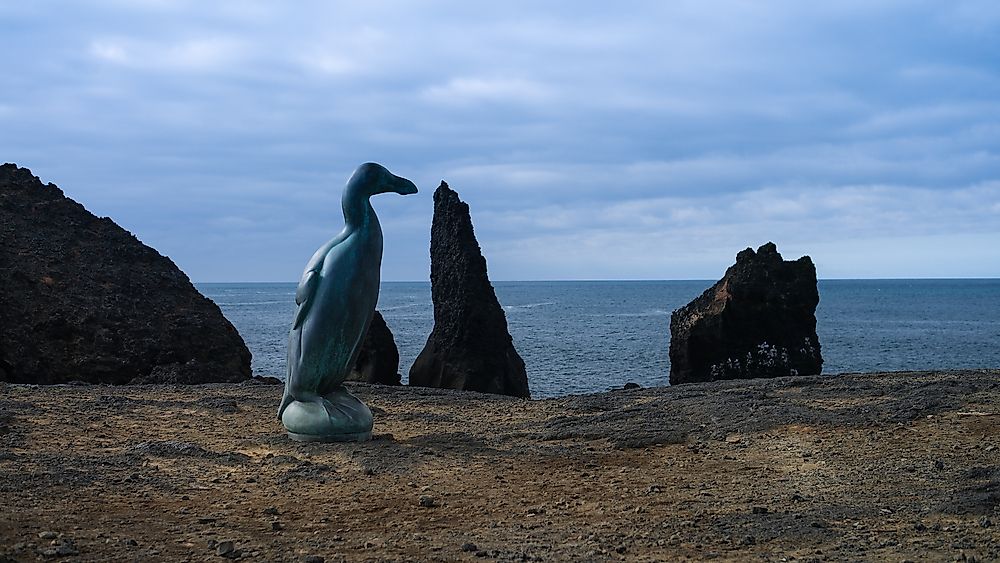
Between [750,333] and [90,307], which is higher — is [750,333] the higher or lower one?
the lower one

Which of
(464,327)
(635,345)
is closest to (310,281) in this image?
(464,327)

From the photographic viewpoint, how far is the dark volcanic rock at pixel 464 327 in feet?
Answer: 64.7

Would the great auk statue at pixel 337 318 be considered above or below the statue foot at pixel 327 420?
above

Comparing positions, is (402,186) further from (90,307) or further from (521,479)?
(90,307)

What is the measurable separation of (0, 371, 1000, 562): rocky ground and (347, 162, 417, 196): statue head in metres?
2.75

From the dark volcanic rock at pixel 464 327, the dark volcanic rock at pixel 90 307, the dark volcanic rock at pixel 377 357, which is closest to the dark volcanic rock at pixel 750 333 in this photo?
the dark volcanic rock at pixel 464 327

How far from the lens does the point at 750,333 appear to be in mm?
20734

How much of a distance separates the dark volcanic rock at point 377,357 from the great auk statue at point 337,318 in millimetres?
9059

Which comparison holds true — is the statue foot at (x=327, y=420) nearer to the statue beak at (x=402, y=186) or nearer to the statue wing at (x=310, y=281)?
the statue wing at (x=310, y=281)

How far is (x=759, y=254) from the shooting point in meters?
21.7

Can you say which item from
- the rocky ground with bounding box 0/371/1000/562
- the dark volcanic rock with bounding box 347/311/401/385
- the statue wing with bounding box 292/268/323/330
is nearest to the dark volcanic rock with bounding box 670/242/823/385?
the dark volcanic rock with bounding box 347/311/401/385

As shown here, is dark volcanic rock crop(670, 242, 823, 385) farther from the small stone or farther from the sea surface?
the small stone

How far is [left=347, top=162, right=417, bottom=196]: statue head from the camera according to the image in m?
10.8

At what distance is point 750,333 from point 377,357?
774 centimetres
